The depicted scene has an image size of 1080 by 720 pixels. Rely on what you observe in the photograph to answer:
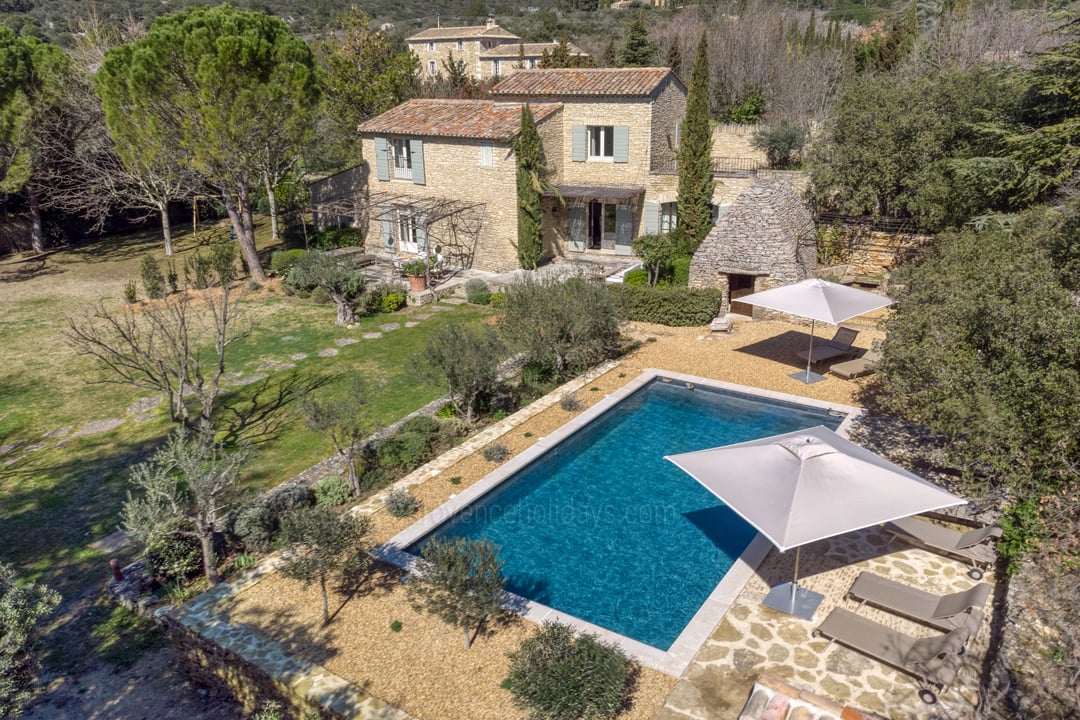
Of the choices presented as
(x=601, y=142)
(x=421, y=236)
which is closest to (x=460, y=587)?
(x=421, y=236)

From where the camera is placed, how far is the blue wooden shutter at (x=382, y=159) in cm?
3250

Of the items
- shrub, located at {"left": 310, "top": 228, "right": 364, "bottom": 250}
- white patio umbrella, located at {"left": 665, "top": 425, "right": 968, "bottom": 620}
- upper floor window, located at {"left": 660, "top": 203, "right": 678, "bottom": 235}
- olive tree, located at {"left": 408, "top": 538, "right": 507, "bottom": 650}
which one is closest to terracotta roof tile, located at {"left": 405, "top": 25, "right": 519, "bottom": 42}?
shrub, located at {"left": 310, "top": 228, "right": 364, "bottom": 250}

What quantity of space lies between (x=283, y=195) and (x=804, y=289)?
95.7ft

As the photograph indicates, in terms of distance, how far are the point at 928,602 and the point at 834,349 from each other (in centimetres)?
1122

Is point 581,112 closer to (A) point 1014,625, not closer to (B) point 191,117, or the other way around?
(B) point 191,117

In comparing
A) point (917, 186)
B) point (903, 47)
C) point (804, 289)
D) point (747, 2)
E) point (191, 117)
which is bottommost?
point (804, 289)

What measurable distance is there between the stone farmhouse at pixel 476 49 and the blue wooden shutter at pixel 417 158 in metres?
38.3

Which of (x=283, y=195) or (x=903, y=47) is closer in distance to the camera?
(x=283, y=195)

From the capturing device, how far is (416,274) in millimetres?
27984

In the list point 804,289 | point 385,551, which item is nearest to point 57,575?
point 385,551

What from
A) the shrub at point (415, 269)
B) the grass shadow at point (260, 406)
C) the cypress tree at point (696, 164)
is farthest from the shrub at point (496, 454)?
the cypress tree at point (696, 164)

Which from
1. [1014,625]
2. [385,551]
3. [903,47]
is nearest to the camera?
[1014,625]

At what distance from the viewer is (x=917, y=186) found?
1013 inches

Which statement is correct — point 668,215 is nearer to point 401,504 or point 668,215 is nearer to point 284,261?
point 284,261
